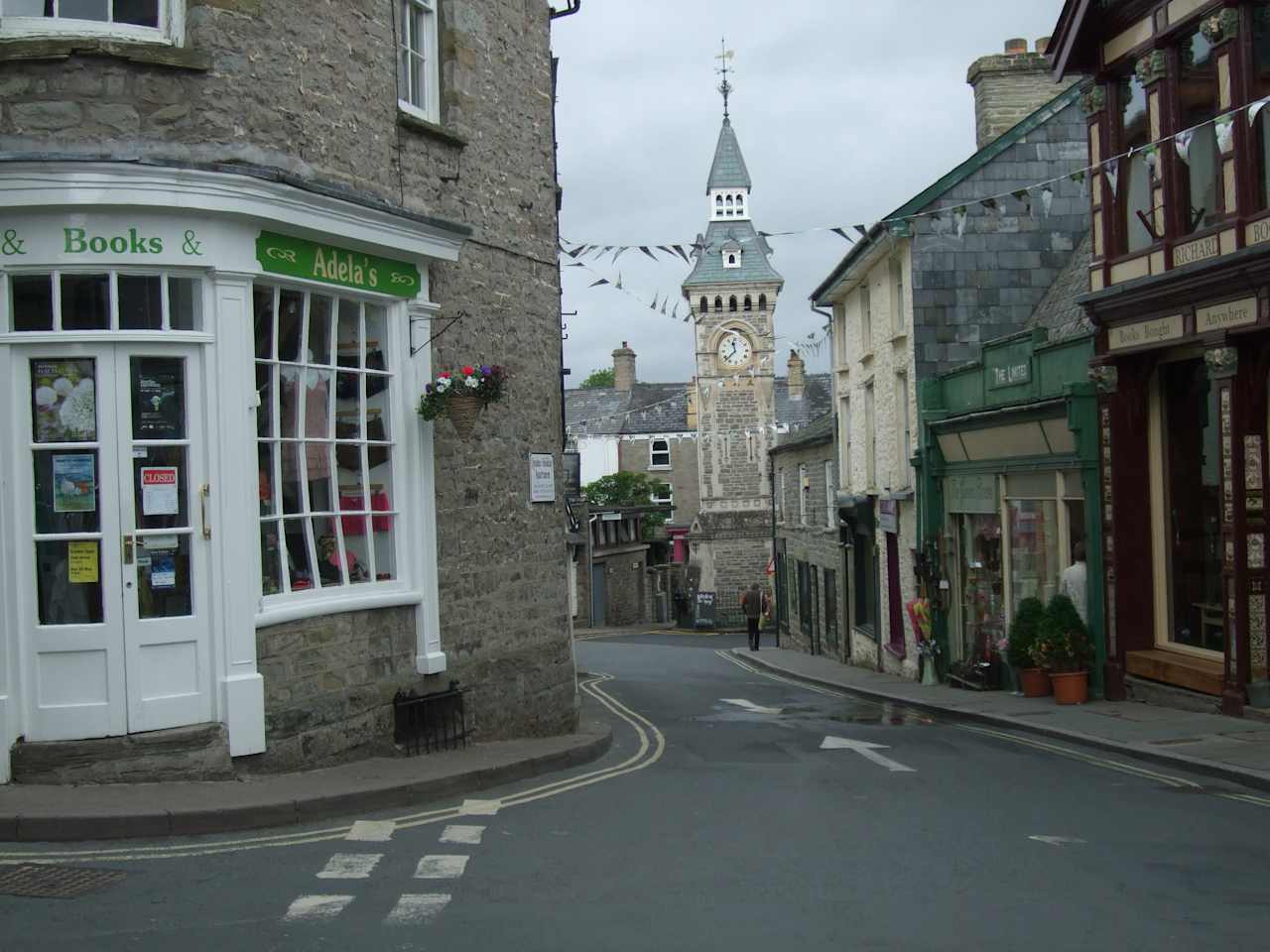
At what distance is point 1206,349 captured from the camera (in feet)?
→ 44.8

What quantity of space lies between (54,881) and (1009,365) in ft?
49.5

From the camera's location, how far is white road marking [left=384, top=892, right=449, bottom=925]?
20.5 ft

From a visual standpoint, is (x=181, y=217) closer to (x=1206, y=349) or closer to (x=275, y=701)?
(x=275, y=701)

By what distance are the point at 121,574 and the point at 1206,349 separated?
411 inches

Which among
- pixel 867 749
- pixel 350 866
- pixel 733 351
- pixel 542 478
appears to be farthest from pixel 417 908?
pixel 733 351

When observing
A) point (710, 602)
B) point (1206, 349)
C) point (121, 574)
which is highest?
point (1206, 349)

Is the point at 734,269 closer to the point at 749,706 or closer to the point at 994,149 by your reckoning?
the point at 994,149

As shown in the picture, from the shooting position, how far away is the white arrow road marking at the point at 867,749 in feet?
37.4

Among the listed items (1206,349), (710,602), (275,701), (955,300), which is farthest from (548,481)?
(710,602)

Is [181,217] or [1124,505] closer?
[181,217]

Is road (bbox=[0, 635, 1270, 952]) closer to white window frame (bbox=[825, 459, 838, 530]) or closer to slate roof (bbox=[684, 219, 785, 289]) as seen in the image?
white window frame (bbox=[825, 459, 838, 530])

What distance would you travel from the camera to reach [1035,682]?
1745cm

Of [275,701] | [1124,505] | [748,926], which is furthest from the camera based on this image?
[1124,505]

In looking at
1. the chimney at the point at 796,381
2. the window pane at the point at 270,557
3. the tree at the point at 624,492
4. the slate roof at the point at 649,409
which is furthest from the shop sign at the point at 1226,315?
the chimney at the point at 796,381
